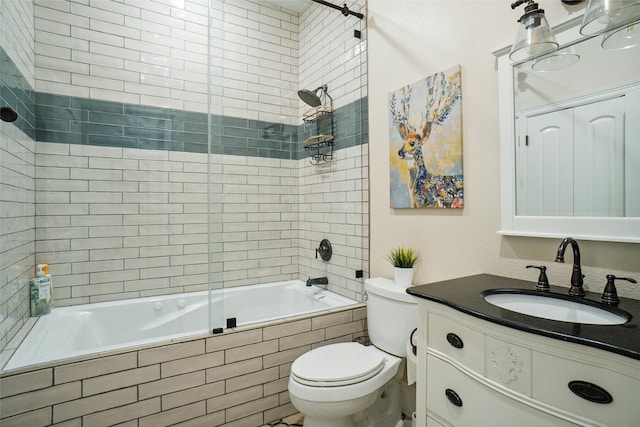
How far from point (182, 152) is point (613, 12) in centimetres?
262

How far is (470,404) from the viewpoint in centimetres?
107

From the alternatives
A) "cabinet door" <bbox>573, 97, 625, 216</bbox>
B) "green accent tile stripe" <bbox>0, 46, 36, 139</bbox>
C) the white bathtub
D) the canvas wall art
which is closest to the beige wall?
the canvas wall art

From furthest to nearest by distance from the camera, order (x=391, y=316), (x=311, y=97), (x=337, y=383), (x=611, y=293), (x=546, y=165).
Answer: (x=311, y=97) → (x=391, y=316) → (x=337, y=383) → (x=546, y=165) → (x=611, y=293)

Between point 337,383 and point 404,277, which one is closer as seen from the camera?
point 337,383

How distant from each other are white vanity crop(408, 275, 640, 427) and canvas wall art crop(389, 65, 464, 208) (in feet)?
2.03

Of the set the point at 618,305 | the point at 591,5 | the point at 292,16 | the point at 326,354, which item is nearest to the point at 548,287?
the point at 618,305

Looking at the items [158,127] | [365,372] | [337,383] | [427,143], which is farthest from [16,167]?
[427,143]

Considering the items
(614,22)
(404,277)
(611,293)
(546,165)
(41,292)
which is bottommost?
(41,292)

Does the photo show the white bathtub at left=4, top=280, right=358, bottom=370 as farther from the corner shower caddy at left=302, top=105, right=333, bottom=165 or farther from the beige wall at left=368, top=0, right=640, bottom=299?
the corner shower caddy at left=302, top=105, right=333, bottom=165

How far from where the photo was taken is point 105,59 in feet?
7.72

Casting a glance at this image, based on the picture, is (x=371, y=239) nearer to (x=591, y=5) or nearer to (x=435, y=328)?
(x=435, y=328)

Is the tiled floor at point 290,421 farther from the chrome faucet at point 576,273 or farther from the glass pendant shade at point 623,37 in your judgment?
the glass pendant shade at point 623,37

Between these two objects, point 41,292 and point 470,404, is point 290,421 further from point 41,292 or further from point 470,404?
point 41,292

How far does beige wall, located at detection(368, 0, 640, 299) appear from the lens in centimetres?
130
